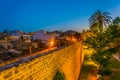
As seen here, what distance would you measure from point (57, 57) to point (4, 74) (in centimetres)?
743

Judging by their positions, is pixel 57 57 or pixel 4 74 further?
pixel 57 57

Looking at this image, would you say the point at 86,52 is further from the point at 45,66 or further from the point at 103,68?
the point at 45,66

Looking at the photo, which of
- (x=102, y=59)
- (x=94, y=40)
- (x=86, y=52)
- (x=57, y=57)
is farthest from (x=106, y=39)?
(x=57, y=57)

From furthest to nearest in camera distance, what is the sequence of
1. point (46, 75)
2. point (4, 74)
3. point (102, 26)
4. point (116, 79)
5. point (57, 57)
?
point (102, 26) < point (116, 79) < point (57, 57) < point (46, 75) < point (4, 74)

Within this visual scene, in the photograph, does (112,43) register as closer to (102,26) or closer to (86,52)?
(86,52)

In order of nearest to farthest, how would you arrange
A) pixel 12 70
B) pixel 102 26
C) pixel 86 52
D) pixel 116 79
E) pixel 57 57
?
pixel 12 70
pixel 57 57
pixel 116 79
pixel 86 52
pixel 102 26

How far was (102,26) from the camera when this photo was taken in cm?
5566

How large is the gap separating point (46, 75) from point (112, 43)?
2938cm

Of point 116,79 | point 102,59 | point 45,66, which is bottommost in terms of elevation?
point 116,79

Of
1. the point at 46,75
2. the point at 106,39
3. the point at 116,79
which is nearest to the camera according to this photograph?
the point at 46,75

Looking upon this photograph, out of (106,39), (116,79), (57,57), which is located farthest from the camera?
(106,39)

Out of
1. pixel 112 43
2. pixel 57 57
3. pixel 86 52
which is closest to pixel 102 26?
pixel 86 52

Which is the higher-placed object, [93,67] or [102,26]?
[102,26]

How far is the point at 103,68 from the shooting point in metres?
36.8
